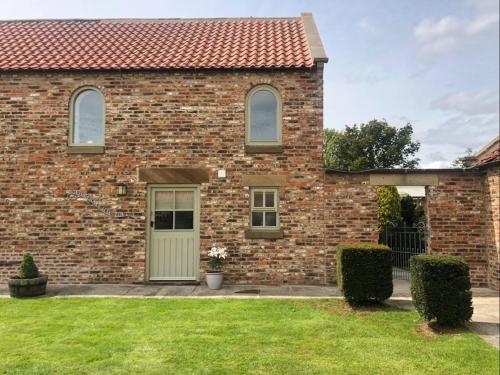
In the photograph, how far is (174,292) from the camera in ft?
27.9

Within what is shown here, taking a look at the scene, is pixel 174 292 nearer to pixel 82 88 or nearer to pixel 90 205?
pixel 90 205

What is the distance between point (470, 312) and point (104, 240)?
7800mm

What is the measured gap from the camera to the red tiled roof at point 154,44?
967 cm

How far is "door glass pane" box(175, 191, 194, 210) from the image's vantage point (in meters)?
9.53

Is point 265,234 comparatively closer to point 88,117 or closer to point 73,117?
point 88,117

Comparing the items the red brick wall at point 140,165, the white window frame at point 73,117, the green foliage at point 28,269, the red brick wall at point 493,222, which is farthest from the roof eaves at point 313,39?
the green foliage at point 28,269

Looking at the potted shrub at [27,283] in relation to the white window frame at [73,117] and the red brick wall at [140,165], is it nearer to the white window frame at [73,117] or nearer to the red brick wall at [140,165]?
the red brick wall at [140,165]

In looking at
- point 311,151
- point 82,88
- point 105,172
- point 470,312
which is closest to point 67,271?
point 105,172

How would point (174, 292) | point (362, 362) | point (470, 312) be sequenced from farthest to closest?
point (174, 292) → point (470, 312) → point (362, 362)

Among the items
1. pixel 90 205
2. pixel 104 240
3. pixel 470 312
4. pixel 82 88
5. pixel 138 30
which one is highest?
pixel 138 30

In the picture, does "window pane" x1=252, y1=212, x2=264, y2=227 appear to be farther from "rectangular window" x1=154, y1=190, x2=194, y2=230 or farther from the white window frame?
the white window frame

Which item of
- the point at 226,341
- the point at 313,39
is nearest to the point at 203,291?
the point at 226,341

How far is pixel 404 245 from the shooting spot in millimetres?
11438

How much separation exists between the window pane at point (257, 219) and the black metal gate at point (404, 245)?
13.5 ft
